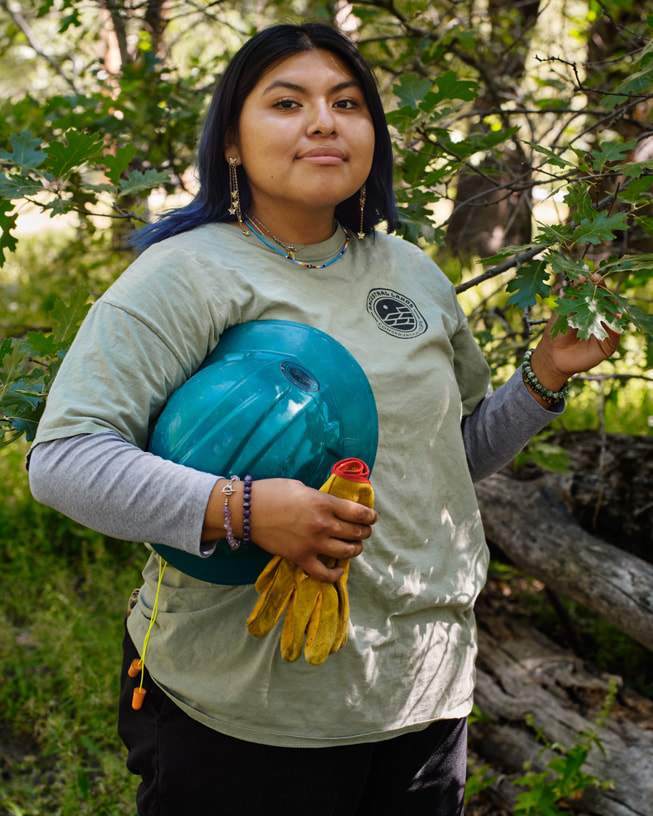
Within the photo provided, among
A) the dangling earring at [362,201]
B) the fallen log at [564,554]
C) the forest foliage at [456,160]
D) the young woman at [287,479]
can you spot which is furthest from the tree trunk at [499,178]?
the young woman at [287,479]

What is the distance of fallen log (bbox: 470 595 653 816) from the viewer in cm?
239

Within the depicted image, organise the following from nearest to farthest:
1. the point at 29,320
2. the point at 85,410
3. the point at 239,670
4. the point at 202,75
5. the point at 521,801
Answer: the point at 85,410 < the point at 239,670 < the point at 521,801 < the point at 202,75 < the point at 29,320

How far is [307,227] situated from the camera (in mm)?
1611

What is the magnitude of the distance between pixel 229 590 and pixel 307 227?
77 cm

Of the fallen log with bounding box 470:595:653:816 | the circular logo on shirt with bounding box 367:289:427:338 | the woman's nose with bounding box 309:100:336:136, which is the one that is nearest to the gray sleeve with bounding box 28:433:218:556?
the circular logo on shirt with bounding box 367:289:427:338

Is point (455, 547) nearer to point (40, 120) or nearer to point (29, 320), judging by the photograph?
point (40, 120)

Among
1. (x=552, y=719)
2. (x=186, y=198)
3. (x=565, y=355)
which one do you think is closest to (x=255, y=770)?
(x=565, y=355)

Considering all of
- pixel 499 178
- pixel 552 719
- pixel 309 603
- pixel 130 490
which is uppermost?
pixel 499 178

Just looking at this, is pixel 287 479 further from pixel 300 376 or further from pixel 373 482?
pixel 373 482

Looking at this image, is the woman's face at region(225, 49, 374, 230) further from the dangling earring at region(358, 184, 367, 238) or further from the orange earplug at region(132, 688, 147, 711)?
the orange earplug at region(132, 688, 147, 711)

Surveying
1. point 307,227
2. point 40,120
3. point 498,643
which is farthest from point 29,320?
point 307,227

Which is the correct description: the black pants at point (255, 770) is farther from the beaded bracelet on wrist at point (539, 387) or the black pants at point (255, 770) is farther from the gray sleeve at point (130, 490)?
the beaded bracelet on wrist at point (539, 387)

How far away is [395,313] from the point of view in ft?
5.24

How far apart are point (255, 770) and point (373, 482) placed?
0.59 m
